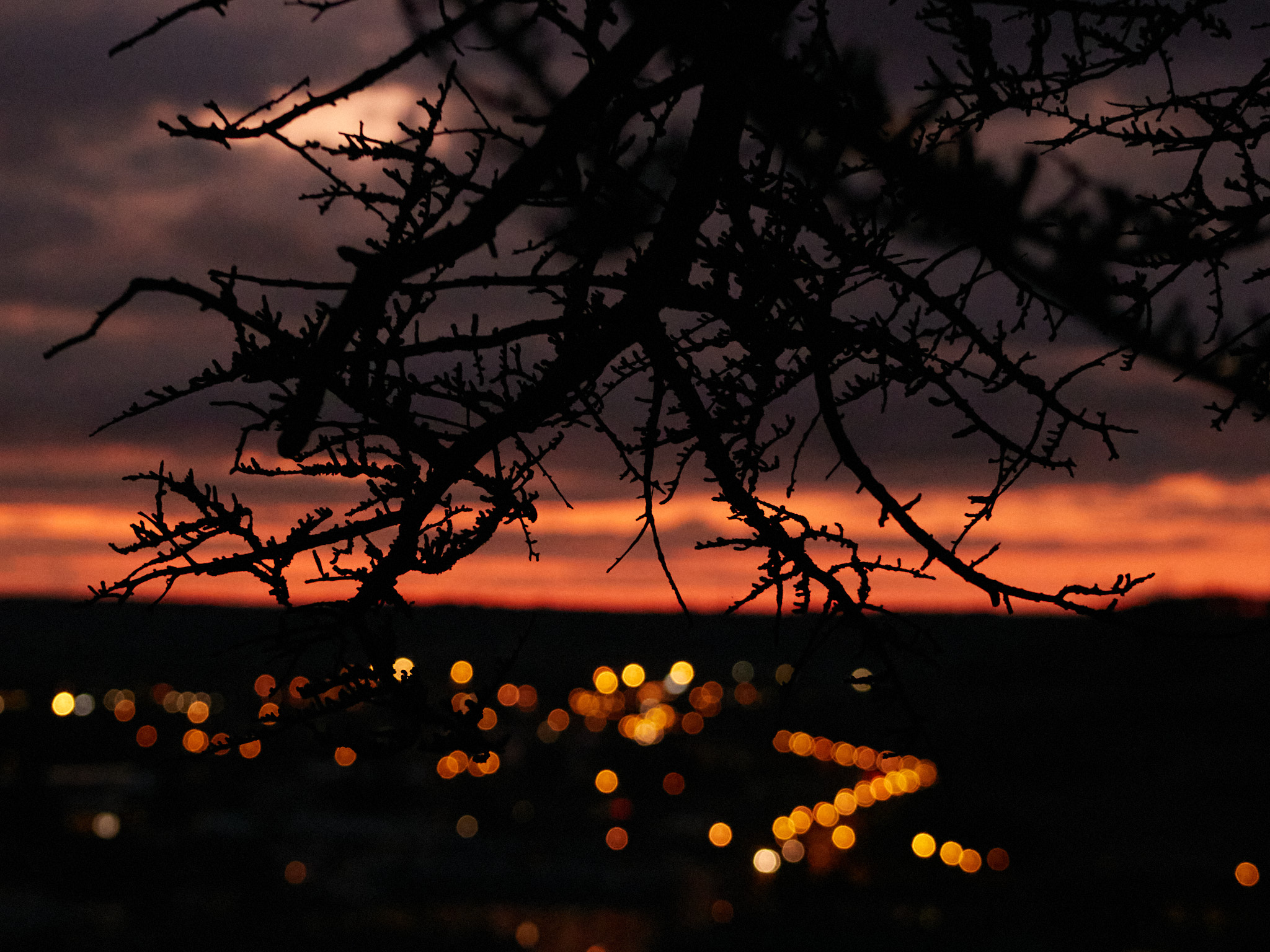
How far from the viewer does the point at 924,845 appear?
114 meters

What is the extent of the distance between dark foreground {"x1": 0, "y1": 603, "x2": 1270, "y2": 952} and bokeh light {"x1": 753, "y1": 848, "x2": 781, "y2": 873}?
1802 millimetres

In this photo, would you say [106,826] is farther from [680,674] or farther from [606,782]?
[680,674]

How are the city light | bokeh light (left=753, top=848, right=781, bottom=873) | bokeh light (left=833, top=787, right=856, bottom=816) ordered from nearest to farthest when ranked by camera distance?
bokeh light (left=753, top=848, right=781, bottom=873) < bokeh light (left=833, top=787, right=856, bottom=816) < the city light

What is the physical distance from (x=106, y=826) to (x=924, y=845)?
80817 mm

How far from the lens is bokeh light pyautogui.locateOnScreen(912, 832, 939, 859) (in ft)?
372

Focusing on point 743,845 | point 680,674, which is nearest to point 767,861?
point 743,845

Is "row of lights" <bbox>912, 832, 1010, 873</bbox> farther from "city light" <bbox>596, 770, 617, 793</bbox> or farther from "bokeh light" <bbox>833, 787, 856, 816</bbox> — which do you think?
"city light" <bbox>596, 770, 617, 793</bbox>

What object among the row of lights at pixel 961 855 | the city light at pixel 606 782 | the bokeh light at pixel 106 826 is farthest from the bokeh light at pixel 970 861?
the bokeh light at pixel 106 826

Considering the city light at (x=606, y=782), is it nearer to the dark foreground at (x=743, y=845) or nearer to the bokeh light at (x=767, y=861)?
the dark foreground at (x=743, y=845)

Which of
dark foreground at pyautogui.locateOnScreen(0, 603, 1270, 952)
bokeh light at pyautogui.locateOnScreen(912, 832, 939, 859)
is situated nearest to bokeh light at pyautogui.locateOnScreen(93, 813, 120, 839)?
dark foreground at pyautogui.locateOnScreen(0, 603, 1270, 952)

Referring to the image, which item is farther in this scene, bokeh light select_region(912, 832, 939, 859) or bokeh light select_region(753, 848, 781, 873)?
bokeh light select_region(753, 848, 781, 873)

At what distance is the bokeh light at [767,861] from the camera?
5049 inches

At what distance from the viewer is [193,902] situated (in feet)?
384

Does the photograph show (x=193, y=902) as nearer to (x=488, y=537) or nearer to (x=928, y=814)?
(x=928, y=814)
